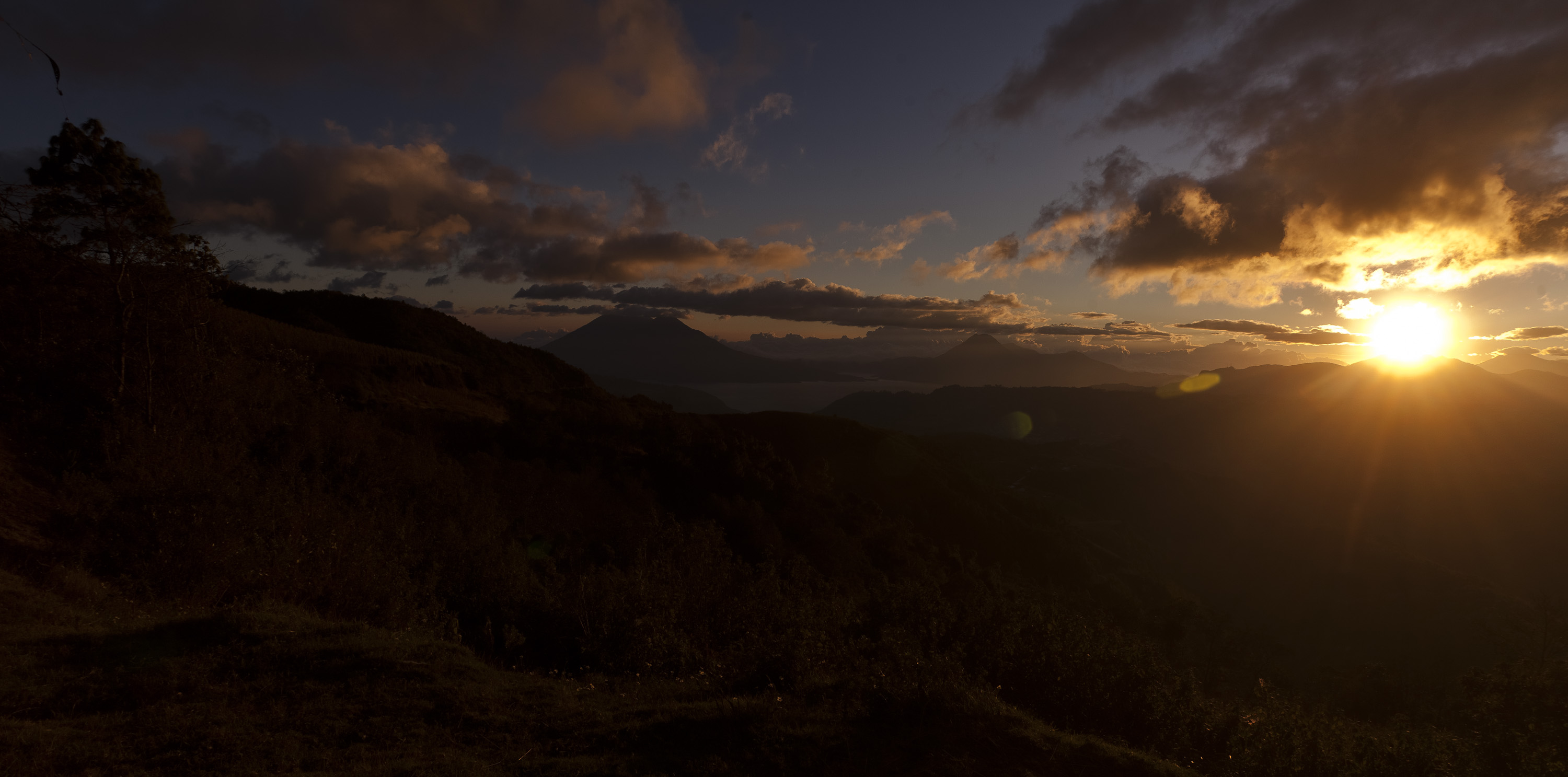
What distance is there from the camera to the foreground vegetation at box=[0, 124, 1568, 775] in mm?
8945

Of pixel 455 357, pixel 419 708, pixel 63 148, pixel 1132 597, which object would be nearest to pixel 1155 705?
pixel 419 708

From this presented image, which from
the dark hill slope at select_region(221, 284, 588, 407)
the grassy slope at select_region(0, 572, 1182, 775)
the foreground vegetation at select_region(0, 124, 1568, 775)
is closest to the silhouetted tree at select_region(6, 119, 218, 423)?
the foreground vegetation at select_region(0, 124, 1568, 775)

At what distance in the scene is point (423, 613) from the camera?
15227mm

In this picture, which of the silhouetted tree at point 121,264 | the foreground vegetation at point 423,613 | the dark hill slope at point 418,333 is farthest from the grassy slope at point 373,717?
the dark hill slope at point 418,333

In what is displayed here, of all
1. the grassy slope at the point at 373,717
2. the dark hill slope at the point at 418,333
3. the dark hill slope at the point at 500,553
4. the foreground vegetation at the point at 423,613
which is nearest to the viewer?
the grassy slope at the point at 373,717

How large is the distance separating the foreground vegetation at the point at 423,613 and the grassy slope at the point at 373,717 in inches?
Answer: 2.0

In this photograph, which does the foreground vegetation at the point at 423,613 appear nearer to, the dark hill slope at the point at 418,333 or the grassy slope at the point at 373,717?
the grassy slope at the point at 373,717

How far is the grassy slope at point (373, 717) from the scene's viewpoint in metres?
7.70

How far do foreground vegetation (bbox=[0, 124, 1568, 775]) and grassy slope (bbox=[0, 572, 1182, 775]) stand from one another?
5 cm

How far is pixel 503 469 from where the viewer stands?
32.8 m

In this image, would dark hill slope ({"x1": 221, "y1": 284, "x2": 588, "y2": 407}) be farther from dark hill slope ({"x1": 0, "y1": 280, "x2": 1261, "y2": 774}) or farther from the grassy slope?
the grassy slope

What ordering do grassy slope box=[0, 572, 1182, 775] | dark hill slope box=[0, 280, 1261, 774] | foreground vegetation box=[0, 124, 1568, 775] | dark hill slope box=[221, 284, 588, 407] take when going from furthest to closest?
dark hill slope box=[221, 284, 588, 407]
dark hill slope box=[0, 280, 1261, 774]
foreground vegetation box=[0, 124, 1568, 775]
grassy slope box=[0, 572, 1182, 775]

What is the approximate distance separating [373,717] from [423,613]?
22.6 feet

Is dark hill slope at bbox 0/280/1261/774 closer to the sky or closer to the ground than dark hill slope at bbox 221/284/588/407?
closer to the ground
